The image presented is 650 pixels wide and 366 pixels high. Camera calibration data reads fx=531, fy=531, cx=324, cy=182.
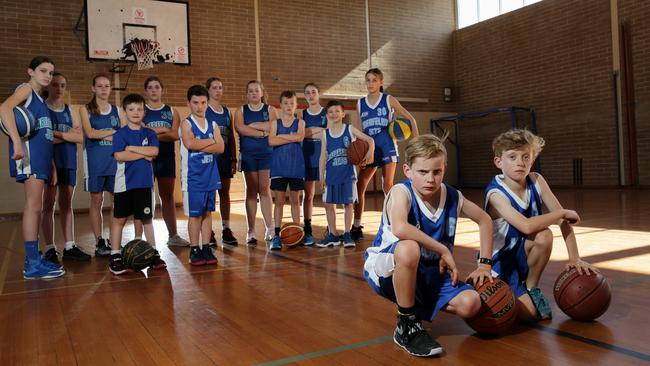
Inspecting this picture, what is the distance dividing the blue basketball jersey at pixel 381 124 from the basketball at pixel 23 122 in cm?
292

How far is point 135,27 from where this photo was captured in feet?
31.8

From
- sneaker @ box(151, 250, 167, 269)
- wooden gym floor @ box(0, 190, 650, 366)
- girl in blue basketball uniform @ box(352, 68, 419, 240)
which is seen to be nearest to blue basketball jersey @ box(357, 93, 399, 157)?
girl in blue basketball uniform @ box(352, 68, 419, 240)

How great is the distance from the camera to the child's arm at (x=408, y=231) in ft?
6.95

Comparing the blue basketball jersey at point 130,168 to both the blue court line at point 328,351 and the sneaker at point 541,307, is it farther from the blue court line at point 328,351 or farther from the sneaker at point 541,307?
the sneaker at point 541,307

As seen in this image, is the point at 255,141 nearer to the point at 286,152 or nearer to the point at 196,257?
the point at 286,152

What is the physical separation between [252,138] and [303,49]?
795 centimetres

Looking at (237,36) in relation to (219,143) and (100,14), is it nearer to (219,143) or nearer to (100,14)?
(100,14)

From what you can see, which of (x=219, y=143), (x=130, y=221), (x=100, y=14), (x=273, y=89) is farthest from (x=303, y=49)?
(x=219, y=143)

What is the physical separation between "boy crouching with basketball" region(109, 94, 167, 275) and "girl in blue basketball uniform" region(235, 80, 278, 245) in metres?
1.16

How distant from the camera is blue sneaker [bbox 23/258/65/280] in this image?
12.6 ft

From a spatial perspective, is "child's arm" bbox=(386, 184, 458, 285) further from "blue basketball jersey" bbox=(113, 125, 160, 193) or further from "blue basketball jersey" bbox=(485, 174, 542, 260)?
"blue basketball jersey" bbox=(113, 125, 160, 193)

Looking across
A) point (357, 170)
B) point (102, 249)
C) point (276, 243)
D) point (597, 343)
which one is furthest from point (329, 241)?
point (597, 343)

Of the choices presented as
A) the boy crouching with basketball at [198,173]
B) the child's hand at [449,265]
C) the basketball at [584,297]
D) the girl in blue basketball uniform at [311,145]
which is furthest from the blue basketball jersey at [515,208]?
the girl in blue basketball uniform at [311,145]

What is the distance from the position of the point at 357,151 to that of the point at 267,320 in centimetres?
235
